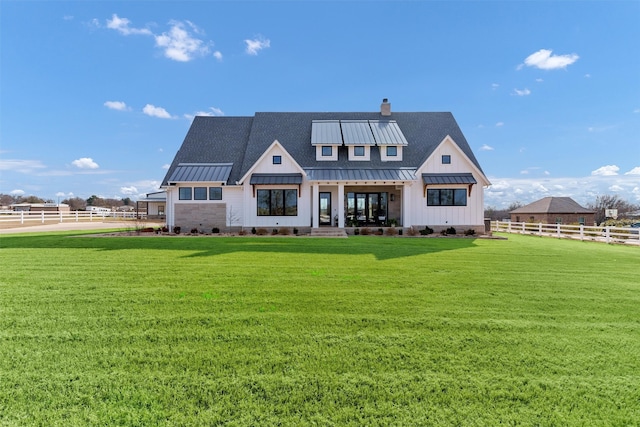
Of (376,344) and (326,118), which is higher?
(326,118)

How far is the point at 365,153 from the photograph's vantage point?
22.3 metres

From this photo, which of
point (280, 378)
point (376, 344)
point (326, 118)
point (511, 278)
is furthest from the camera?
point (326, 118)

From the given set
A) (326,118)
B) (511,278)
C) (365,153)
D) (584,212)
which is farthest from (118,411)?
(584,212)

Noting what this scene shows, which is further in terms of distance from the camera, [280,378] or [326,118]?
[326,118]

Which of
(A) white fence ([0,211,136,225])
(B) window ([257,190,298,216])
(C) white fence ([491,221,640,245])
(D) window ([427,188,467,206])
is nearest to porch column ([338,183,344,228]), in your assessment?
(B) window ([257,190,298,216])

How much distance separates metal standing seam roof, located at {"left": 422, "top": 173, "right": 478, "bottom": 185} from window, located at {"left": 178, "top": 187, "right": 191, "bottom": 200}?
15070 mm

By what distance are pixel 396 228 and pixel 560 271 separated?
38.2 feet

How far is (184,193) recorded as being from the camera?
21109 mm

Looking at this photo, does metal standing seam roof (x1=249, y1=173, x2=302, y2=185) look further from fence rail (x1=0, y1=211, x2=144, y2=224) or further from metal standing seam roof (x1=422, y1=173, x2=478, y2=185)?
fence rail (x1=0, y1=211, x2=144, y2=224)

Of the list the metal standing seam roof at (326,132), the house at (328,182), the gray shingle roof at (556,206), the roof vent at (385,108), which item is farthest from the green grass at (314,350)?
the gray shingle roof at (556,206)

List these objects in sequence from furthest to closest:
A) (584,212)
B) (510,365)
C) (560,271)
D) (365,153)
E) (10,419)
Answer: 1. (584,212)
2. (365,153)
3. (560,271)
4. (510,365)
5. (10,419)

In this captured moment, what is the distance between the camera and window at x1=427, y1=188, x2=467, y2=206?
2112cm

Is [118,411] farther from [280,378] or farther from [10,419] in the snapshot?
[280,378]

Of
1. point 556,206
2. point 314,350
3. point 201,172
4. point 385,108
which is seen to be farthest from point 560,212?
point 314,350
